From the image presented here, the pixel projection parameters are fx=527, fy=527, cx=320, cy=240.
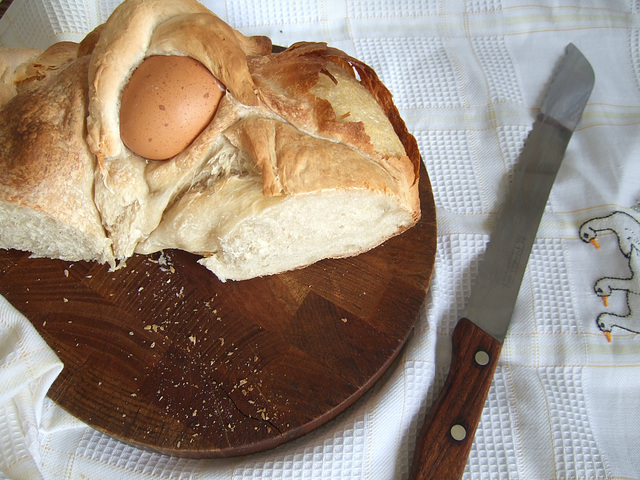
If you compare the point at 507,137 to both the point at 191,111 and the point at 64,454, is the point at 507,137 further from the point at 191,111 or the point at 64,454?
the point at 64,454

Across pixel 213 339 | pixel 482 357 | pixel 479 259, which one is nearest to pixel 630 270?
pixel 479 259

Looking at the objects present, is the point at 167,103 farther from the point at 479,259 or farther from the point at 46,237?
the point at 479,259

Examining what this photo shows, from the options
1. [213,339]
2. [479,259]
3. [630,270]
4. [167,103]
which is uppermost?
[167,103]

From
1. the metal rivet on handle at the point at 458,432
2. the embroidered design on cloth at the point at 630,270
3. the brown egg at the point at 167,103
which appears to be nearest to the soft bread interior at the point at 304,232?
the brown egg at the point at 167,103

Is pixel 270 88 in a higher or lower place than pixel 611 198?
higher

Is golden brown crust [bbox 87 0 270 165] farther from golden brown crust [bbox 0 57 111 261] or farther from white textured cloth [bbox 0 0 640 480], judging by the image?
white textured cloth [bbox 0 0 640 480]

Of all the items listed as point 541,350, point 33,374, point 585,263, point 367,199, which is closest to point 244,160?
point 367,199

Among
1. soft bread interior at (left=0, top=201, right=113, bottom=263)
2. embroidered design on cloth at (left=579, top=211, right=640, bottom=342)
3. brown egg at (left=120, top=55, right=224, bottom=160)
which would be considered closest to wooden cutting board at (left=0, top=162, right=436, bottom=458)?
soft bread interior at (left=0, top=201, right=113, bottom=263)
